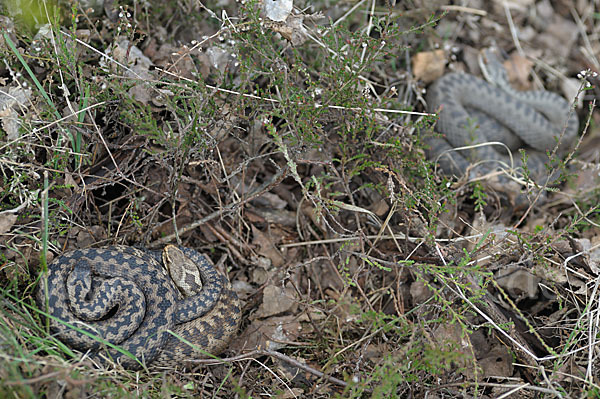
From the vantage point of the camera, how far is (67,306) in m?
3.55

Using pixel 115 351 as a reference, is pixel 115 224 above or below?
above

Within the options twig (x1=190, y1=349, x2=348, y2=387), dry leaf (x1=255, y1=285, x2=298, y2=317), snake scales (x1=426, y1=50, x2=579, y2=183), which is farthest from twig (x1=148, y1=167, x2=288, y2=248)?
snake scales (x1=426, y1=50, x2=579, y2=183)

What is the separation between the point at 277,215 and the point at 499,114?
3.21 m

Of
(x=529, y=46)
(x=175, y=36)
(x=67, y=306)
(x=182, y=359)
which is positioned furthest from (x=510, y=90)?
(x=67, y=306)

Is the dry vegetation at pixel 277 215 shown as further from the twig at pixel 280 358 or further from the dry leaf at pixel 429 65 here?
the dry leaf at pixel 429 65

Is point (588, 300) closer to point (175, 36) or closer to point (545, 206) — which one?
point (545, 206)

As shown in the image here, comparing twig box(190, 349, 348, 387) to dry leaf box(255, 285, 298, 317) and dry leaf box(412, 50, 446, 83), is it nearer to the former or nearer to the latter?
dry leaf box(255, 285, 298, 317)

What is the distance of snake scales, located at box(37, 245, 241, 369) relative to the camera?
11.4ft

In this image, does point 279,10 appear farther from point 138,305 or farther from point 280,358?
point 280,358

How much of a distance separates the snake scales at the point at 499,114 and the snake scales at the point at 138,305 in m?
3.14

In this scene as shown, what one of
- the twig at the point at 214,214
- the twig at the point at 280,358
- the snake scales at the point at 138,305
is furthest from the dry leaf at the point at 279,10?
the twig at the point at 280,358

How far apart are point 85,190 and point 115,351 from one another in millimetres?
1193

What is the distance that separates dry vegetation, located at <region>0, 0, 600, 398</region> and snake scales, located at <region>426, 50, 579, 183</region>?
106 cm

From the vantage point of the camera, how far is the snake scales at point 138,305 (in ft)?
11.4
